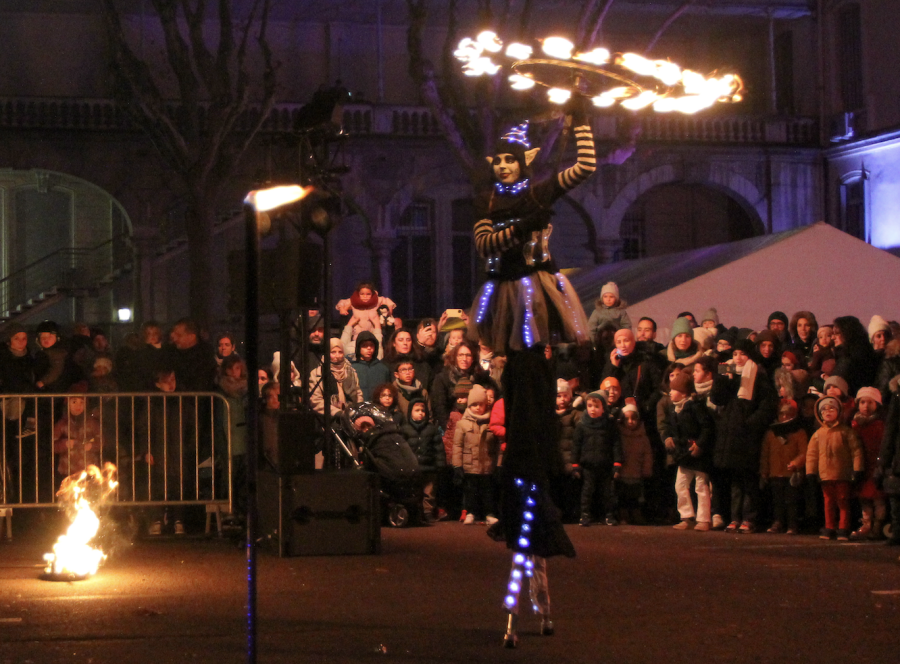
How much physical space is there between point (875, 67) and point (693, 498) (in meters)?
21.1

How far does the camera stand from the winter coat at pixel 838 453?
11.0 meters

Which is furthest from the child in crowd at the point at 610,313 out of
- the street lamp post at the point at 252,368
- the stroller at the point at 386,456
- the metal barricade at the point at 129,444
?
the street lamp post at the point at 252,368

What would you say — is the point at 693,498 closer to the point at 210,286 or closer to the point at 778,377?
the point at 778,377

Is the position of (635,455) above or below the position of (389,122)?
below

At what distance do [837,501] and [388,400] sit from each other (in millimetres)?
4151

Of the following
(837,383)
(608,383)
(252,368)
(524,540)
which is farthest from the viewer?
(608,383)

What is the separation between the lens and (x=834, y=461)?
11.0 m

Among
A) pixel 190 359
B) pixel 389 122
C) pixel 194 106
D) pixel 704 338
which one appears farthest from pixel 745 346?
pixel 389 122

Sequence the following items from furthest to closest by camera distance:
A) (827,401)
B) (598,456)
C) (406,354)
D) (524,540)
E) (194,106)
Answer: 1. (194,106)
2. (406,354)
3. (598,456)
4. (827,401)
5. (524,540)

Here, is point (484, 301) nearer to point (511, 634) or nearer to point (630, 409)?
point (511, 634)

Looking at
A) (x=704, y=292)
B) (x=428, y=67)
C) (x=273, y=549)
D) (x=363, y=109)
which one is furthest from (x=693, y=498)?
(x=363, y=109)

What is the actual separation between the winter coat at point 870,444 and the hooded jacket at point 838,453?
67 millimetres

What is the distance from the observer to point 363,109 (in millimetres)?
30875

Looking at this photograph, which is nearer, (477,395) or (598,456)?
(598,456)
